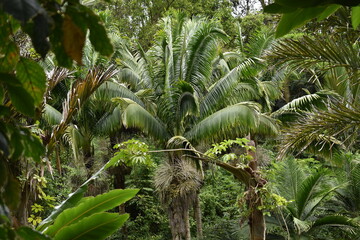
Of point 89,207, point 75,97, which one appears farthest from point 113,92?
point 89,207

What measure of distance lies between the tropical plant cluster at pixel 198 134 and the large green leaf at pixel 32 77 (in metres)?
3.09

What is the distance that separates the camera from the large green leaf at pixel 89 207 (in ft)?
14.0

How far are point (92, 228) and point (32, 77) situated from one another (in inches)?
131

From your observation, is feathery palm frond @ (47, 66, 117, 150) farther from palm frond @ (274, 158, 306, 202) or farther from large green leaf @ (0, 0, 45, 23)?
palm frond @ (274, 158, 306, 202)

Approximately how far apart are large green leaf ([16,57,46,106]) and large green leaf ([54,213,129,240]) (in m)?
3.20

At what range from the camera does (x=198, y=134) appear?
12359 millimetres

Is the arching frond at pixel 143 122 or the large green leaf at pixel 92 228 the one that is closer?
the large green leaf at pixel 92 228

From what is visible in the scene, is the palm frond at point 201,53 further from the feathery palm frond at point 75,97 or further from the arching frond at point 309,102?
the feathery palm frond at point 75,97

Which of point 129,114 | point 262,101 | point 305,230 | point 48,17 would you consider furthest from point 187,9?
point 48,17

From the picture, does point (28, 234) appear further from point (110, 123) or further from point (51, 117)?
point (110, 123)

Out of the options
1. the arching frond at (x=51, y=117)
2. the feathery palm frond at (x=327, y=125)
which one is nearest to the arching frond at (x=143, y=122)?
the arching frond at (x=51, y=117)

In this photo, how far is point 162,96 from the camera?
13023 mm

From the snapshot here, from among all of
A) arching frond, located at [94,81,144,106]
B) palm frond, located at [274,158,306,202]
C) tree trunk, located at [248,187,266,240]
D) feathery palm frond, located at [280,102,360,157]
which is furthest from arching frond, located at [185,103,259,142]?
feathery palm frond, located at [280,102,360,157]

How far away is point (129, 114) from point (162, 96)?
1.54 m
